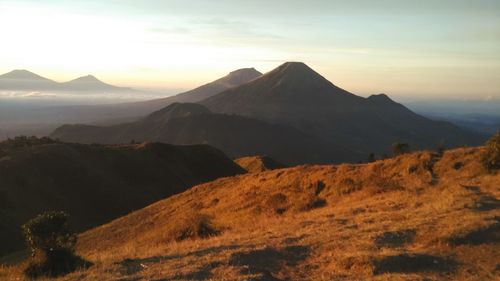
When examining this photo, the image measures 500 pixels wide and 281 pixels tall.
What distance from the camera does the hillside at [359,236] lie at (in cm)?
1084

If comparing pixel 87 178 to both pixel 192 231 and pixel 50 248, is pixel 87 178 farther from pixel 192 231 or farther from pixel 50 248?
pixel 50 248

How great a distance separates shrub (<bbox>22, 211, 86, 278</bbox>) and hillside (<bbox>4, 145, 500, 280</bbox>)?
0.65 metres

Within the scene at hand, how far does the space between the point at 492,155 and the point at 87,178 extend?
43.6 m

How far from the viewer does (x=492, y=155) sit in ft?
71.5

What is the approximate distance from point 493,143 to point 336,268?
14957mm

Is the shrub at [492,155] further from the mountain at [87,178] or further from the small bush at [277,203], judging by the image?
the mountain at [87,178]

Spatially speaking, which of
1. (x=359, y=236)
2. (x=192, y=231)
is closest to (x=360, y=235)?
(x=359, y=236)

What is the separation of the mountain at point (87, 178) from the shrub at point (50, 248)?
22939mm

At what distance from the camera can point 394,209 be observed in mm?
17938

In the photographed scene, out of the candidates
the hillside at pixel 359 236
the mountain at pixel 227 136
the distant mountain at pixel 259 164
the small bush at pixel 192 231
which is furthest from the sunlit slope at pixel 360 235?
the mountain at pixel 227 136

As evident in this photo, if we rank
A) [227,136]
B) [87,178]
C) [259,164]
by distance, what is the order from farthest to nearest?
1. [227,136]
2. [259,164]
3. [87,178]

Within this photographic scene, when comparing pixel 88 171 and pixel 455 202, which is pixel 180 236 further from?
pixel 88 171

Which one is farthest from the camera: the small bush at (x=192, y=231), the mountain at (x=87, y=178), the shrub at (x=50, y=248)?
the mountain at (x=87, y=178)

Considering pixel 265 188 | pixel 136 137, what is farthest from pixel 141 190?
pixel 136 137
